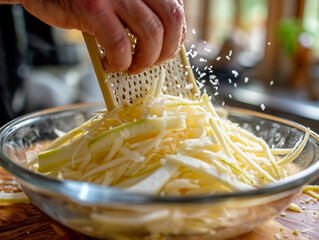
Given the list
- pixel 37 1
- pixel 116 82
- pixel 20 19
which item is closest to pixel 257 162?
pixel 116 82

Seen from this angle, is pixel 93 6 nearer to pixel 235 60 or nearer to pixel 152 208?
pixel 152 208

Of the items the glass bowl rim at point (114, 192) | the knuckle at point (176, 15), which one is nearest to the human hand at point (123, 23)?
the knuckle at point (176, 15)

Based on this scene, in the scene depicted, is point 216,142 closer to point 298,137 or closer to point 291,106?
point 298,137

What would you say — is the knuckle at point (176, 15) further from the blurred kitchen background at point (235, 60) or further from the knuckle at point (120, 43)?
the blurred kitchen background at point (235, 60)

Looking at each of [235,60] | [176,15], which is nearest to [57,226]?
[176,15]

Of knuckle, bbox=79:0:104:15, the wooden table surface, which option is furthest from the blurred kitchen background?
knuckle, bbox=79:0:104:15
